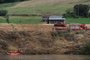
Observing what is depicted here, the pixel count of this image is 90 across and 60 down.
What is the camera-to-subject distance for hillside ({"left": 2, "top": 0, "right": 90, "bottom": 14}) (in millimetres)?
150625

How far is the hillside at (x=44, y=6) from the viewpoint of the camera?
5930 inches

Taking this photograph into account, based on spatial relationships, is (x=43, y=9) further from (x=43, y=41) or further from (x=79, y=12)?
(x=43, y=41)

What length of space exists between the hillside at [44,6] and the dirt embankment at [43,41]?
48.4 metres

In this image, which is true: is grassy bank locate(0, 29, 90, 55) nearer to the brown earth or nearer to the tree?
the brown earth

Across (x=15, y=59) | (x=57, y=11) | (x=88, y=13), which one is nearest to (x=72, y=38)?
(x=15, y=59)

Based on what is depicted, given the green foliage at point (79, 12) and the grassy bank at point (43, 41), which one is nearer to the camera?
the grassy bank at point (43, 41)

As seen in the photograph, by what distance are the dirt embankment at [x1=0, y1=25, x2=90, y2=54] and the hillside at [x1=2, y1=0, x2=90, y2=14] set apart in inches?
1907

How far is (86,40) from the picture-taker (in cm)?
9738

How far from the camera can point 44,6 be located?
163125 millimetres

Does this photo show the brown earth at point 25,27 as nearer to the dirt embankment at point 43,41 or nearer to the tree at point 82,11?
the dirt embankment at point 43,41

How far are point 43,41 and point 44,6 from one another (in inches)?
2600

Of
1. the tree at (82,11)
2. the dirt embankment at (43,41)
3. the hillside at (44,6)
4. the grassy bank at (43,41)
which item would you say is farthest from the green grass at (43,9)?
the grassy bank at (43,41)

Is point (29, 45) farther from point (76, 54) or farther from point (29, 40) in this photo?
point (76, 54)

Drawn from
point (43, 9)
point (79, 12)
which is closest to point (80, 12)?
A: point (79, 12)
